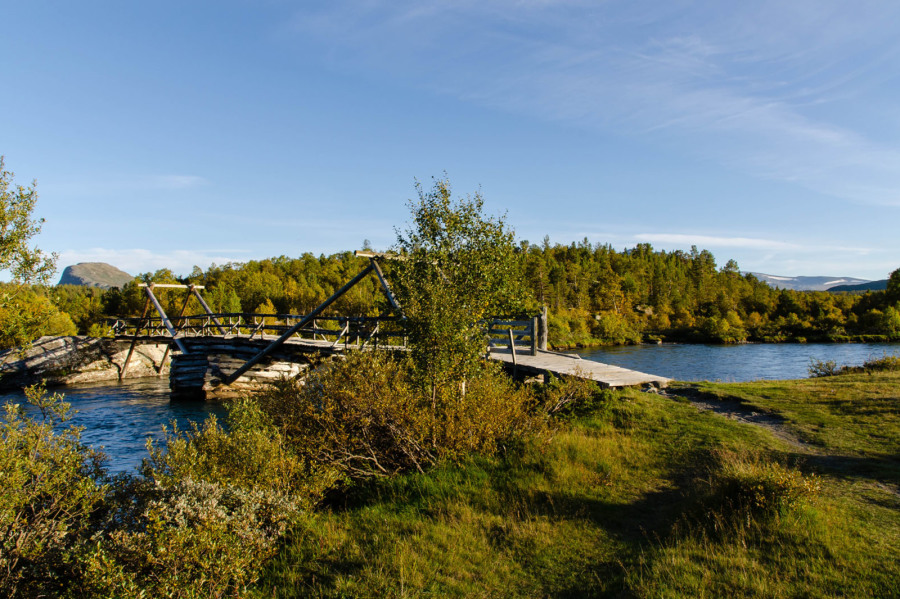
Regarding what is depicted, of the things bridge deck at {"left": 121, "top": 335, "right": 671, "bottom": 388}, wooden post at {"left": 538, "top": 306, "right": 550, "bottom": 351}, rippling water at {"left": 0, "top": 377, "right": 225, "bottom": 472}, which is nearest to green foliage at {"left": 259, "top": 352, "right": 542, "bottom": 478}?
bridge deck at {"left": 121, "top": 335, "right": 671, "bottom": 388}

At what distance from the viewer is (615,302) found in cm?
11131

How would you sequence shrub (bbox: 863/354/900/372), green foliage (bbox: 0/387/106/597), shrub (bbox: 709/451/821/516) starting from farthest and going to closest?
shrub (bbox: 863/354/900/372) → shrub (bbox: 709/451/821/516) → green foliage (bbox: 0/387/106/597)

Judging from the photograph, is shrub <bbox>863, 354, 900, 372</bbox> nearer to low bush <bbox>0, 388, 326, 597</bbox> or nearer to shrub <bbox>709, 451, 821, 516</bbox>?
shrub <bbox>709, 451, 821, 516</bbox>

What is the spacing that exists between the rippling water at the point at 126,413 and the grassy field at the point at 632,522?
1162 cm

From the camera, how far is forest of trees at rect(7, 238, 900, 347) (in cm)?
7962

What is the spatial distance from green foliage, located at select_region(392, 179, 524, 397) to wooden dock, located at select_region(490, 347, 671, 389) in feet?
10.8

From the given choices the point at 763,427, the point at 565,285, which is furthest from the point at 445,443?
the point at 565,285

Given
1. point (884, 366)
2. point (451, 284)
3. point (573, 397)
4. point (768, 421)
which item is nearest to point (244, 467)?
point (451, 284)

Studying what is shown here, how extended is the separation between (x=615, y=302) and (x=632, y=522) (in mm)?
109577

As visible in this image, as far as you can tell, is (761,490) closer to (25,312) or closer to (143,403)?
(25,312)

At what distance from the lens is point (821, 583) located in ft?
17.9

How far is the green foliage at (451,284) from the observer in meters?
11.3

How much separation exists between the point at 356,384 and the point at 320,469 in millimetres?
1840

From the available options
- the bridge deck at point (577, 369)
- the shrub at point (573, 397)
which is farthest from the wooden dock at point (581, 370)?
the shrub at point (573, 397)
